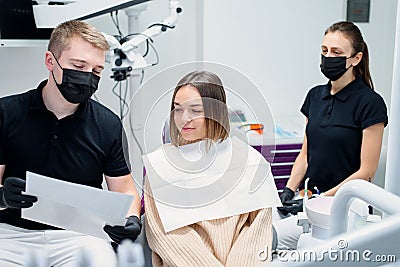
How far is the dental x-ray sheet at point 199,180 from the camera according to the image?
1.36 metres

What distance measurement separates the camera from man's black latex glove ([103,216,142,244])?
4.67 ft

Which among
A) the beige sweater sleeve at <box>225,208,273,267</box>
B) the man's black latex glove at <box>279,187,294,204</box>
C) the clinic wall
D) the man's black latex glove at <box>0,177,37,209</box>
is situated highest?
the clinic wall

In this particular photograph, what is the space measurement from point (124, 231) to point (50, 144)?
1.36 feet

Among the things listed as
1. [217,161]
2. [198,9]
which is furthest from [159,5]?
[217,161]

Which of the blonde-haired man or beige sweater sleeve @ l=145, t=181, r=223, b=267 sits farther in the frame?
the blonde-haired man

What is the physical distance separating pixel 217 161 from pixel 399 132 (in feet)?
2.71

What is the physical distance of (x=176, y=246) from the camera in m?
1.33

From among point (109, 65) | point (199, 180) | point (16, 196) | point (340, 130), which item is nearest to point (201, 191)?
point (199, 180)

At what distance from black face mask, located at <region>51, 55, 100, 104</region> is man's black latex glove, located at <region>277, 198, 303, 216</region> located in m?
0.84

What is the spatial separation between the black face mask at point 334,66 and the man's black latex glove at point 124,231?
3.46ft

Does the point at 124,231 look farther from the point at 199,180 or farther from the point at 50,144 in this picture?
the point at 50,144

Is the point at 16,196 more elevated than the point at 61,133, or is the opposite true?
the point at 61,133

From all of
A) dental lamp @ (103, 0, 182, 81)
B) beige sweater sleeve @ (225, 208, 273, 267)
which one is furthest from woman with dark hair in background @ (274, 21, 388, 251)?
dental lamp @ (103, 0, 182, 81)

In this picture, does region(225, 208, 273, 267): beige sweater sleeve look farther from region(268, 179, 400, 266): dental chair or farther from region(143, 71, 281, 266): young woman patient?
region(268, 179, 400, 266): dental chair
